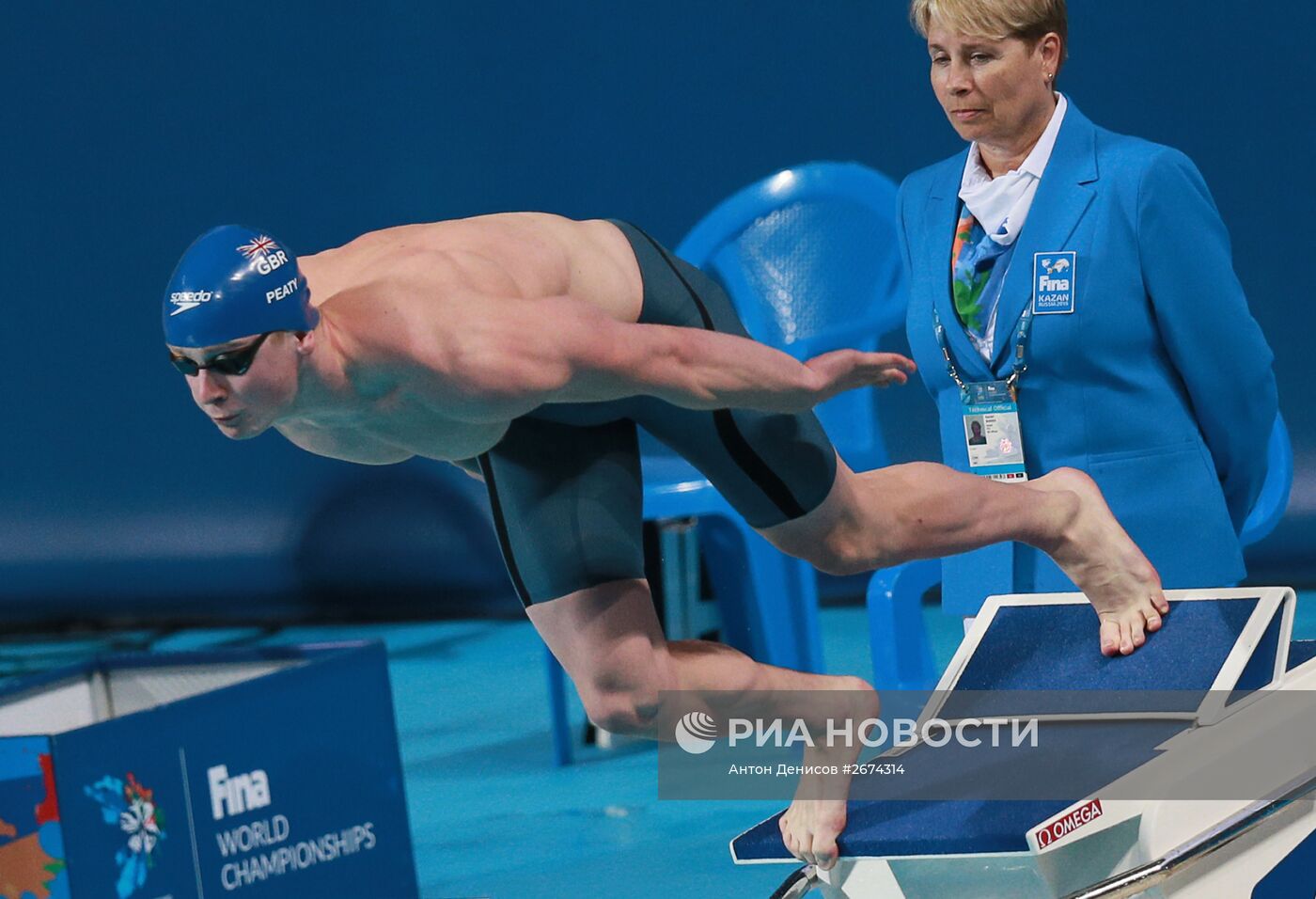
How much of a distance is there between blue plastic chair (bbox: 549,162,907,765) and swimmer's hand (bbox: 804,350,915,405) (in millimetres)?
2385

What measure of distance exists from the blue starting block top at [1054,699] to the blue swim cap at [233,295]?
1155mm

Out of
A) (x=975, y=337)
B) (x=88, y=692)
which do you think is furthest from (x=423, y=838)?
(x=975, y=337)

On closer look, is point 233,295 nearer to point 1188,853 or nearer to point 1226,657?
point 1188,853

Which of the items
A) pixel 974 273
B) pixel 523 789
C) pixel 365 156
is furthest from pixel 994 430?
pixel 365 156

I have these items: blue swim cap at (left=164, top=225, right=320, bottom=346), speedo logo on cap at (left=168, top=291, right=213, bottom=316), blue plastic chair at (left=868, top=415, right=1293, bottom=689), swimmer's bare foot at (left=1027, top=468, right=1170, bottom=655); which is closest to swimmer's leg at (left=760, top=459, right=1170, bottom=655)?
swimmer's bare foot at (left=1027, top=468, right=1170, bottom=655)

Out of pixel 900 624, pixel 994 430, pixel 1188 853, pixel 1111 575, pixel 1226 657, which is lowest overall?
pixel 900 624

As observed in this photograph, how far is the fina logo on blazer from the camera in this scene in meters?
3.44

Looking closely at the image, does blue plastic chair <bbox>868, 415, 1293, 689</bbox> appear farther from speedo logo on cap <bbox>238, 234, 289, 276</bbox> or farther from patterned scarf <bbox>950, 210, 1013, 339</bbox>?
speedo logo on cap <bbox>238, 234, 289, 276</bbox>

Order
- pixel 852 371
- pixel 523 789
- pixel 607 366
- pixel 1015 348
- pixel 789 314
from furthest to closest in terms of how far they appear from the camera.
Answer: pixel 789 314 < pixel 523 789 < pixel 1015 348 < pixel 852 371 < pixel 607 366

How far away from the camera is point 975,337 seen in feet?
11.8

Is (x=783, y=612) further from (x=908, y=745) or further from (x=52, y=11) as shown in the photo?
(x=52, y=11)

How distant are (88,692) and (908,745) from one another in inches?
57.1

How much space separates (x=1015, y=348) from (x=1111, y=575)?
0.46m

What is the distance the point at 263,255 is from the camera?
8.89ft
